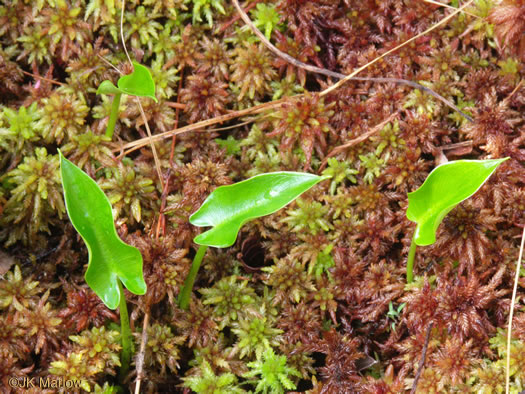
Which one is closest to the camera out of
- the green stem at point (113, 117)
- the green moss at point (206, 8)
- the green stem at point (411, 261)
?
the green stem at point (411, 261)

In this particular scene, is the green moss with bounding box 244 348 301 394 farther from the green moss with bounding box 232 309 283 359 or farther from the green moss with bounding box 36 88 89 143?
the green moss with bounding box 36 88 89 143

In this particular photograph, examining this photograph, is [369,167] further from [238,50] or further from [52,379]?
[52,379]

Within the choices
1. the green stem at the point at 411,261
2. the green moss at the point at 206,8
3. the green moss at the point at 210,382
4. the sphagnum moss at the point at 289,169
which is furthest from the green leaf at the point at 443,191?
the green moss at the point at 206,8

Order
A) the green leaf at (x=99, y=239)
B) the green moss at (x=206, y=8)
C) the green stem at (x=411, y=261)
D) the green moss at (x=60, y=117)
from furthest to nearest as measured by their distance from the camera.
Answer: the green moss at (x=206, y=8)
the green moss at (x=60, y=117)
the green stem at (x=411, y=261)
the green leaf at (x=99, y=239)

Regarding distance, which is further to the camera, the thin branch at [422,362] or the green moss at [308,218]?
the green moss at [308,218]

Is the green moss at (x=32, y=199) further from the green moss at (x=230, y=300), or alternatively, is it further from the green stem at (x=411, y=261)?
the green stem at (x=411, y=261)

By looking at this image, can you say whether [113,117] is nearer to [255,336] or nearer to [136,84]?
[136,84]

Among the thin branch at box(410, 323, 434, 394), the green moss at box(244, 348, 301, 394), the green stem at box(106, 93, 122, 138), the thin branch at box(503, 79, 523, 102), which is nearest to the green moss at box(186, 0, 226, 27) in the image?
the green stem at box(106, 93, 122, 138)

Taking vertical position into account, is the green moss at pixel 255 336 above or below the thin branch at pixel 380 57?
below
